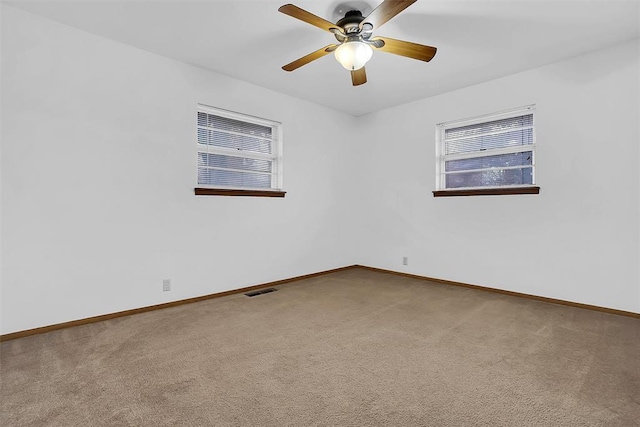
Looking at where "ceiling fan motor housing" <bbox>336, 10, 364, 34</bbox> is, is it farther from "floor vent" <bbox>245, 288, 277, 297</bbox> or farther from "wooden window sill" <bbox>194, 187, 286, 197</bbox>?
"floor vent" <bbox>245, 288, 277, 297</bbox>

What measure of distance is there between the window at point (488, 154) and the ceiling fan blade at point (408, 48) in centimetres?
189

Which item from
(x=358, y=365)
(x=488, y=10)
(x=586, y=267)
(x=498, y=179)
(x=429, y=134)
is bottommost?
(x=358, y=365)

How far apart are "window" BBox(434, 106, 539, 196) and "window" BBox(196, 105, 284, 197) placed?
2295mm

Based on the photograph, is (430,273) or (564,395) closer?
(564,395)

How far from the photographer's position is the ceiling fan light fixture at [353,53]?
7.74 feet

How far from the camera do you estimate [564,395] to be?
5.43 ft

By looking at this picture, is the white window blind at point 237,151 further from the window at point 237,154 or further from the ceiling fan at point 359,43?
the ceiling fan at point 359,43

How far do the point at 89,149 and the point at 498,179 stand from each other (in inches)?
173

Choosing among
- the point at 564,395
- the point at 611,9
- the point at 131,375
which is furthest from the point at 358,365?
the point at 611,9

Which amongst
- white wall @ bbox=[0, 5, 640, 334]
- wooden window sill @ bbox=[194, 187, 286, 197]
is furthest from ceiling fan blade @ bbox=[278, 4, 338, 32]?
wooden window sill @ bbox=[194, 187, 286, 197]

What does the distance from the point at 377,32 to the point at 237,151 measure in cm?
205

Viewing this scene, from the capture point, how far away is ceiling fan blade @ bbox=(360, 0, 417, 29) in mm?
1931

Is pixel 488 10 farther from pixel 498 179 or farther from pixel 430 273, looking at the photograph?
pixel 430 273

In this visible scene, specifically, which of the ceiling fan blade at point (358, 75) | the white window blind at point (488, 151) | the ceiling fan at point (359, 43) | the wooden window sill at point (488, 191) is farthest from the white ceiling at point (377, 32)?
the wooden window sill at point (488, 191)
